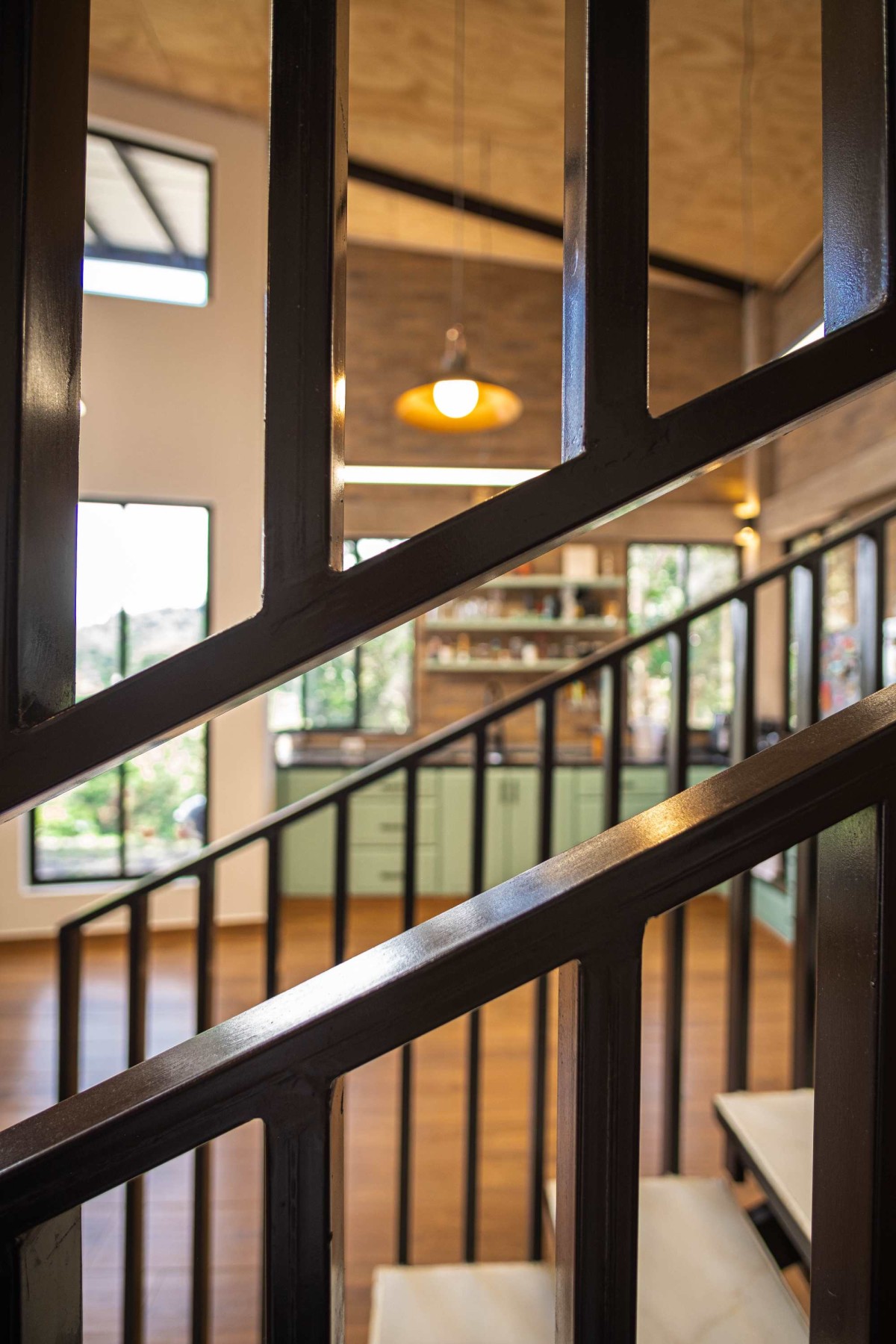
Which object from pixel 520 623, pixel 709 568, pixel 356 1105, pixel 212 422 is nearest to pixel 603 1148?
pixel 356 1105

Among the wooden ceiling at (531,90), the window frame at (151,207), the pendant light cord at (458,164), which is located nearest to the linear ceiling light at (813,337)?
the wooden ceiling at (531,90)

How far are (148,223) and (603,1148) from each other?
555 cm

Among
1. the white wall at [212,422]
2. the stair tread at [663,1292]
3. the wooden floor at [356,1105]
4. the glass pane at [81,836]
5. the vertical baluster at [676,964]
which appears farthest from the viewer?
the glass pane at [81,836]

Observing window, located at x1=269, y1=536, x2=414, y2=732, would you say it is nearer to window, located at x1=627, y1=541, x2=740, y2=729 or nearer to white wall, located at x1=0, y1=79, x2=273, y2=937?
white wall, located at x1=0, y1=79, x2=273, y2=937

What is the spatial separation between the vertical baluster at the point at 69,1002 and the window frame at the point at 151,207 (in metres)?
4.20

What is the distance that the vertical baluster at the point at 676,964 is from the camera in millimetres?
1659

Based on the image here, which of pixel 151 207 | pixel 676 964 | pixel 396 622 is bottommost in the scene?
pixel 676 964

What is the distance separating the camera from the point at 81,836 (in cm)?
481

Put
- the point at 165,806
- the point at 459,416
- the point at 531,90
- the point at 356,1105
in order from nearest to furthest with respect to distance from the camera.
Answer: the point at 356,1105 < the point at 459,416 < the point at 531,90 < the point at 165,806

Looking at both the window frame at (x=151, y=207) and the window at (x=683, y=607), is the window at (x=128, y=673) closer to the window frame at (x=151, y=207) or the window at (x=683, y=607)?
the window frame at (x=151, y=207)

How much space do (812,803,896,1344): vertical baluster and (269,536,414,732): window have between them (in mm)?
5963

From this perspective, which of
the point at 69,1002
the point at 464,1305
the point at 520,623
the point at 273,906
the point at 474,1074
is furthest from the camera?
the point at 520,623

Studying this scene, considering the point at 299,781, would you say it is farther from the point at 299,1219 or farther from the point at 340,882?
the point at 299,1219

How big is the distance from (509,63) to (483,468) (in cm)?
288
